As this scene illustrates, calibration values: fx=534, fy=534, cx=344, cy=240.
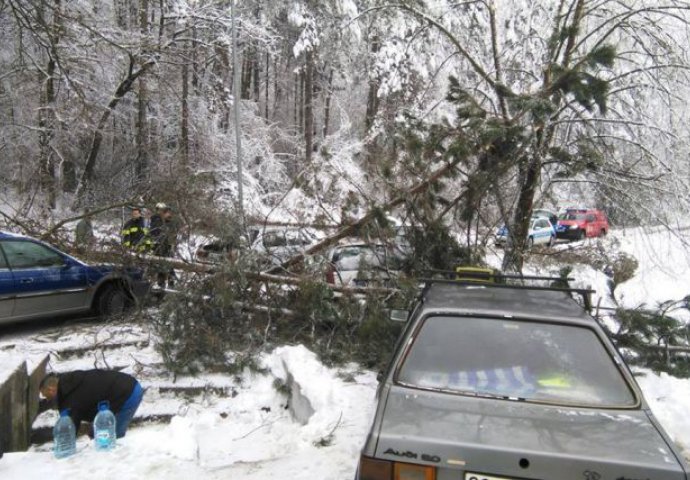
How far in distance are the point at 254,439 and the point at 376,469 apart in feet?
10.9

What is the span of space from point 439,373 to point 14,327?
7.17 meters

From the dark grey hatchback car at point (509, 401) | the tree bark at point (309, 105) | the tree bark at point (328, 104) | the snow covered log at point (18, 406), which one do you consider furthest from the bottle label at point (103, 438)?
the tree bark at point (328, 104)

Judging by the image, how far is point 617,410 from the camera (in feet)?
9.50

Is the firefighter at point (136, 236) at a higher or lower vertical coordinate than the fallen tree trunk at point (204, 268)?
higher

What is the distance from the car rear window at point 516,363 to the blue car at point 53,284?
574cm

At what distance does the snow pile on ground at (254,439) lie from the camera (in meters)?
4.15

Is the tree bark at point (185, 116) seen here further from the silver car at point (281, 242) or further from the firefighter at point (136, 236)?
the silver car at point (281, 242)

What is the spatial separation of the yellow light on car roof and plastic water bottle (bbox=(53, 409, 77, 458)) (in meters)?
3.08

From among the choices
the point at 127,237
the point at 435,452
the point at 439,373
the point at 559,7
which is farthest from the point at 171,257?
the point at 559,7

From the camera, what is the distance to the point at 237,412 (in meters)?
6.02

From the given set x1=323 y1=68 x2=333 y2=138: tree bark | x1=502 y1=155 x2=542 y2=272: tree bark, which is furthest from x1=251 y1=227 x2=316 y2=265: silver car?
x1=323 y1=68 x2=333 y2=138: tree bark

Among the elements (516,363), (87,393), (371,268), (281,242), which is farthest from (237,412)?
(516,363)

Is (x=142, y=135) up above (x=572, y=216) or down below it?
above

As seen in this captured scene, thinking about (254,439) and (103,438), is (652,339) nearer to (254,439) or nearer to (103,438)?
(254,439)
